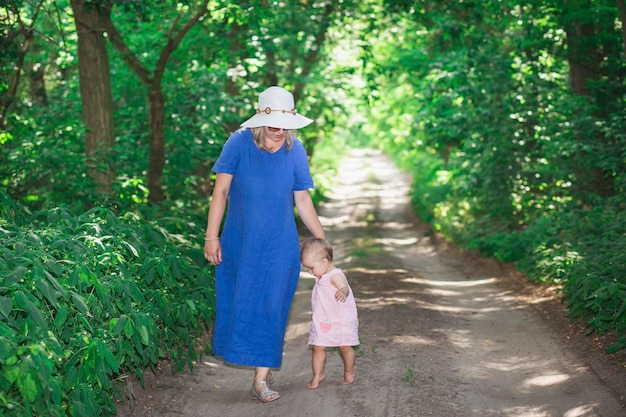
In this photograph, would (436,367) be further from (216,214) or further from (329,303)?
(216,214)

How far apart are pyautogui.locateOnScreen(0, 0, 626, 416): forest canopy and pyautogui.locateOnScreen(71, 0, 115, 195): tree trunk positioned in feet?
0.10

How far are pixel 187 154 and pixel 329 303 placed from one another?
24.7ft

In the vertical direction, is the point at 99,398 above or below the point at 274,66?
below

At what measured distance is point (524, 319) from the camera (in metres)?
9.62

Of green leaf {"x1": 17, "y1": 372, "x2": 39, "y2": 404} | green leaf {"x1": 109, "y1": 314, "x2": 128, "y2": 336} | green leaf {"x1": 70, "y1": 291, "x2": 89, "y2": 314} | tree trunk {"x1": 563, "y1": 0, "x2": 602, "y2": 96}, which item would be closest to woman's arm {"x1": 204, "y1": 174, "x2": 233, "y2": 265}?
green leaf {"x1": 109, "y1": 314, "x2": 128, "y2": 336}

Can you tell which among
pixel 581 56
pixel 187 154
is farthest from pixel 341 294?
pixel 581 56

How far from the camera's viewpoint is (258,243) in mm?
5953

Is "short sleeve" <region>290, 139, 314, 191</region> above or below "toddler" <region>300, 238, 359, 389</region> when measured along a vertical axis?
above

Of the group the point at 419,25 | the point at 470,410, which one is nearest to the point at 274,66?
the point at 419,25

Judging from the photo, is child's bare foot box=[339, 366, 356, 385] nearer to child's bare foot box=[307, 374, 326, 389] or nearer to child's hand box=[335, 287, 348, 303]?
child's bare foot box=[307, 374, 326, 389]

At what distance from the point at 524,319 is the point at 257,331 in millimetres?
4807

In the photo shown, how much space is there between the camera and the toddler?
6012mm

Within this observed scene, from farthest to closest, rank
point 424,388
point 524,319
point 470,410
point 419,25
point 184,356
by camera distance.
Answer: point 419,25 < point 524,319 < point 184,356 < point 424,388 < point 470,410

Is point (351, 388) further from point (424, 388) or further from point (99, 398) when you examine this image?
point (99, 398)
